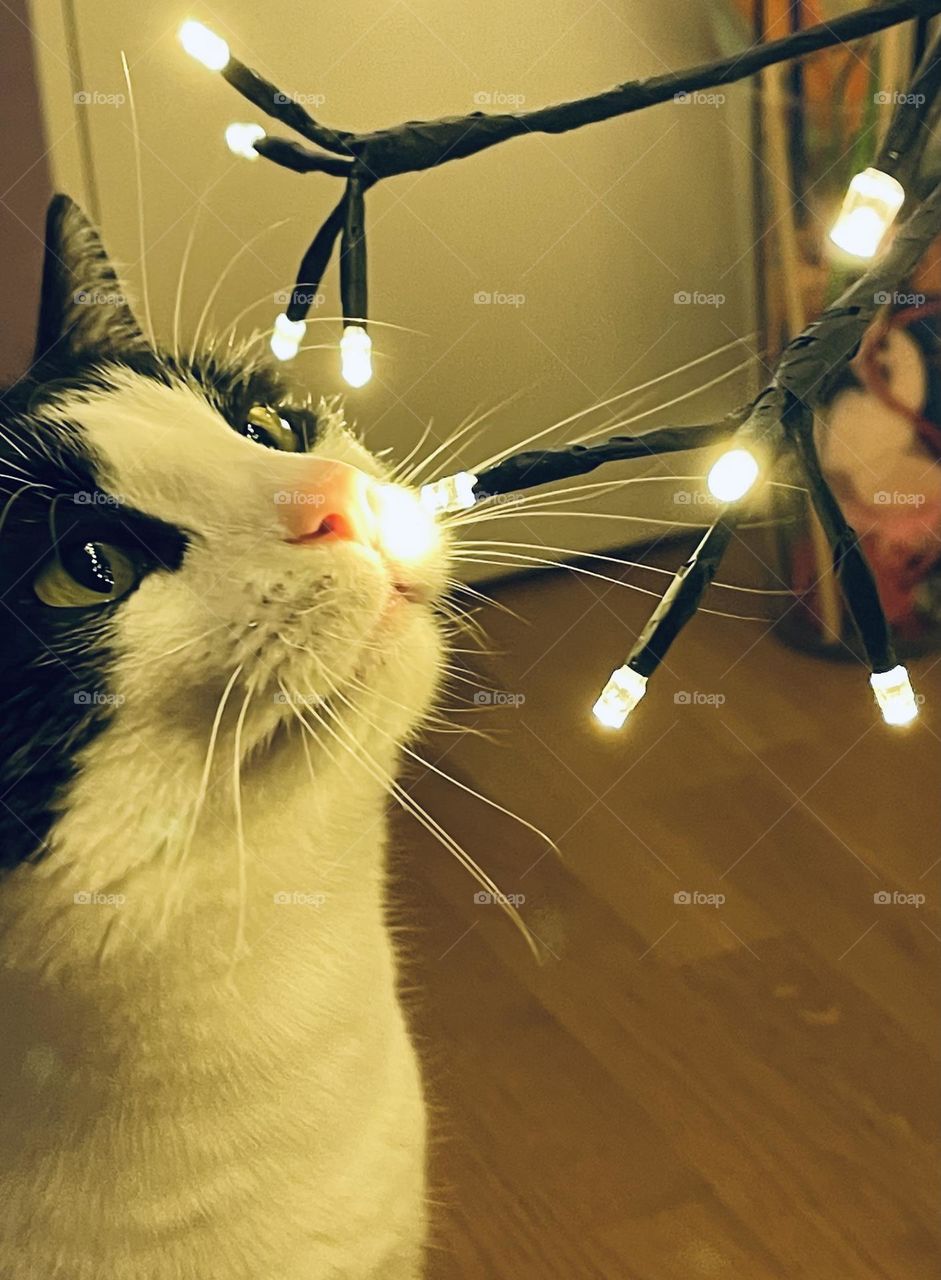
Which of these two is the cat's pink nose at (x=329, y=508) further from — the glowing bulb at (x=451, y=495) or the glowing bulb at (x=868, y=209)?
the glowing bulb at (x=868, y=209)

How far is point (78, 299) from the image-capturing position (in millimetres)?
688

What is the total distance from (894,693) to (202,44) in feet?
1.83

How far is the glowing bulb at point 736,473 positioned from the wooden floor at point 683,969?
136mm

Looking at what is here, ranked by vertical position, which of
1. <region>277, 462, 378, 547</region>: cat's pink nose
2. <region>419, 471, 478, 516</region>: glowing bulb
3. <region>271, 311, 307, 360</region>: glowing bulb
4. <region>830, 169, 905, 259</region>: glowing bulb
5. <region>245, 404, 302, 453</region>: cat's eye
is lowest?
<region>277, 462, 378, 547</region>: cat's pink nose

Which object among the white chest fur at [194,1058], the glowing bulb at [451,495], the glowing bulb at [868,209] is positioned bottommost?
the white chest fur at [194,1058]

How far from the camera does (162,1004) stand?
0.66 meters

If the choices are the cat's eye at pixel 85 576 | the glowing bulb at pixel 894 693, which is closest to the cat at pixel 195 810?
the cat's eye at pixel 85 576

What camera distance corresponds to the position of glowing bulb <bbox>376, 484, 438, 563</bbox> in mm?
660

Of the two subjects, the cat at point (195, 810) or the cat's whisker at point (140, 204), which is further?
the cat's whisker at point (140, 204)

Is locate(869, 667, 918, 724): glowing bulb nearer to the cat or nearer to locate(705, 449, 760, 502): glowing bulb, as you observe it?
locate(705, 449, 760, 502): glowing bulb

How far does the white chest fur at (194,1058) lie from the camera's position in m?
0.63

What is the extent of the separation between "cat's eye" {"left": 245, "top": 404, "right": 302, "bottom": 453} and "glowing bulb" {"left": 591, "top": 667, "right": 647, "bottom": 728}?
0.23 meters

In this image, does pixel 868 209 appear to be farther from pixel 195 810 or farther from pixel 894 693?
pixel 195 810

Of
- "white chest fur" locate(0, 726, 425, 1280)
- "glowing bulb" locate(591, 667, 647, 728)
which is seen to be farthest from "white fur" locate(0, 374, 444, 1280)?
"glowing bulb" locate(591, 667, 647, 728)
